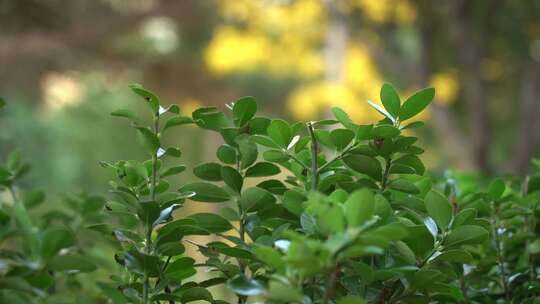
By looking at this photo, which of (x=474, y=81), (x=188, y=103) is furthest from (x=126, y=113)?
(x=188, y=103)

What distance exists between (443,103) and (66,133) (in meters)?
3.55

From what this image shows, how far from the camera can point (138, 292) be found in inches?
16.4

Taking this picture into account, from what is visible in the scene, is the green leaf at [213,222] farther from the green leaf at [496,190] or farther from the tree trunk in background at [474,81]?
the tree trunk in background at [474,81]

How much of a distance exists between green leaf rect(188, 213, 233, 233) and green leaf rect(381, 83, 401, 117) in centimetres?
12

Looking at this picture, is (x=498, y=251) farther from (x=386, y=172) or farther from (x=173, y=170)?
(x=173, y=170)

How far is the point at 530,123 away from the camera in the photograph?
3.34 m

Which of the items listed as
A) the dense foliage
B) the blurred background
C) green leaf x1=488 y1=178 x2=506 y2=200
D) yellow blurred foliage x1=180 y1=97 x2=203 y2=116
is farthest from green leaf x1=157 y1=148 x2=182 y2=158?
yellow blurred foliage x1=180 y1=97 x2=203 y2=116

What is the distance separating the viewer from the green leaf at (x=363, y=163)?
0.40 m

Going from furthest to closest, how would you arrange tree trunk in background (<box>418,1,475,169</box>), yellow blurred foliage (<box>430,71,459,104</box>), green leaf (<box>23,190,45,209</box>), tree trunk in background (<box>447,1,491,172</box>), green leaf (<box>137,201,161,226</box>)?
1. yellow blurred foliage (<box>430,71,459,104</box>)
2. tree trunk in background (<box>418,1,475,169</box>)
3. tree trunk in background (<box>447,1,491,172</box>)
4. green leaf (<box>23,190,45,209</box>)
5. green leaf (<box>137,201,161,226</box>)

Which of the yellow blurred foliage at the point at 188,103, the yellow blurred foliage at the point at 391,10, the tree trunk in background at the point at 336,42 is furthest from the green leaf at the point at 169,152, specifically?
the yellow blurred foliage at the point at 188,103

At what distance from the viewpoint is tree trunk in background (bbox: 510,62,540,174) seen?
3.31 meters

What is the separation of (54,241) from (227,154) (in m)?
0.12

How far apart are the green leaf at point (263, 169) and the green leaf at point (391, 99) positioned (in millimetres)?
83

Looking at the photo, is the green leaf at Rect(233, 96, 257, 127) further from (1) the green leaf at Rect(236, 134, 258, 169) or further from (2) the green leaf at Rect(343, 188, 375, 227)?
(2) the green leaf at Rect(343, 188, 375, 227)
